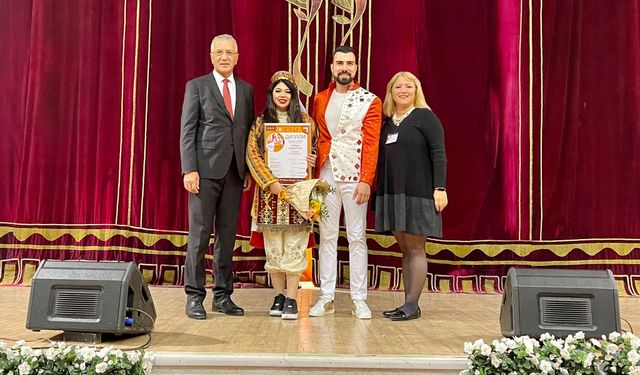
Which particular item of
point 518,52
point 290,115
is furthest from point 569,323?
point 518,52

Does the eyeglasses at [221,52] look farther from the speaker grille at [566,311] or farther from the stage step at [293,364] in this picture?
the speaker grille at [566,311]

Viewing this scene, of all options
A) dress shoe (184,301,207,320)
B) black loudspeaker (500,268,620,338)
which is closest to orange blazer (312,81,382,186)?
dress shoe (184,301,207,320)

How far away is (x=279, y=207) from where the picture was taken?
3246 mm

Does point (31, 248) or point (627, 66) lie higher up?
point (627, 66)

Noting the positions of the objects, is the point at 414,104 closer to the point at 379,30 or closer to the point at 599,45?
the point at 379,30

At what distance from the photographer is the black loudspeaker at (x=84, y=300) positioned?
2549 mm

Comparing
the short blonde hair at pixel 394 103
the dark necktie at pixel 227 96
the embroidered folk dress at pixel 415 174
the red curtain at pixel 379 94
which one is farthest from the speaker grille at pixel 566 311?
the red curtain at pixel 379 94

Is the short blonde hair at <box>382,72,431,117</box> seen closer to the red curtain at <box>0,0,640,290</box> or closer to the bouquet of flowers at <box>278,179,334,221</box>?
the bouquet of flowers at <box>278,179,334,221</box>

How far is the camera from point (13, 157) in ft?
15.7

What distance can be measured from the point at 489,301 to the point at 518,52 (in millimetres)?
1904

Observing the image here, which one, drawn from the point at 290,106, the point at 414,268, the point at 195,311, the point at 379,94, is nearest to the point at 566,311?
the point at 414,268

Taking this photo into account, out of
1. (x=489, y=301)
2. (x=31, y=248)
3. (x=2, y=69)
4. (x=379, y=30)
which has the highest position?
(x=379, y=30)

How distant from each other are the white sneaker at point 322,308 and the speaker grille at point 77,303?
120 cm

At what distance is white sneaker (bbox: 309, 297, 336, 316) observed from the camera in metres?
3.41
